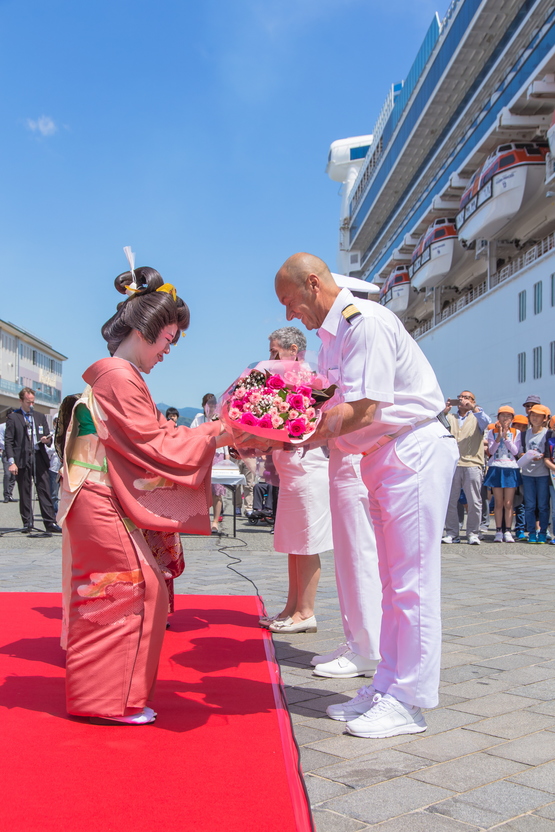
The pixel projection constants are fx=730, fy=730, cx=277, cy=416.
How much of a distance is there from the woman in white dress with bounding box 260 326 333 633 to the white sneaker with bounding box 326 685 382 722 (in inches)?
54.2

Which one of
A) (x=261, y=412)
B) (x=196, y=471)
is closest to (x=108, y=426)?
(x=196, y=471)

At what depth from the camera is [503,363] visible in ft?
87.8

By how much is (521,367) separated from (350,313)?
24.1 metres

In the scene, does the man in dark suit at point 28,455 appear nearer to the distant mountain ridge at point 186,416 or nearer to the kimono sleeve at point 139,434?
the distant mountain ridge at point 186,416

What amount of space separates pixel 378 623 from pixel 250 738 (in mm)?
1053

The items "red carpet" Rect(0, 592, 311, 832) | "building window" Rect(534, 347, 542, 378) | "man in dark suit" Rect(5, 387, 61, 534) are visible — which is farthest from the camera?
"building window" Rect(534, 347, 542, 378)

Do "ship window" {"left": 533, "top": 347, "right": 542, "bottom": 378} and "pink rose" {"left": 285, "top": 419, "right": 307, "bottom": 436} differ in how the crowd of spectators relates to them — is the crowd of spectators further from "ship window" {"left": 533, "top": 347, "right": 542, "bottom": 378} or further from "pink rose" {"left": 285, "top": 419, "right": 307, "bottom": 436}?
"ship window" {"left": 533, "top": 347, "right": 542, "bottom": 378}

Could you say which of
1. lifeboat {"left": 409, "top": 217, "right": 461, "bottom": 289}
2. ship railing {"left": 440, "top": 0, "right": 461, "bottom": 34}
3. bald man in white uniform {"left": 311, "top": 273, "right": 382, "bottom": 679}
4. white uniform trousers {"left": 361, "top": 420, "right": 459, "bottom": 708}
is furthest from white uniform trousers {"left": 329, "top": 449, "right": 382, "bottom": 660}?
ship railing {"left": 440, "top": 0, "right": 461, "bottom": 34}

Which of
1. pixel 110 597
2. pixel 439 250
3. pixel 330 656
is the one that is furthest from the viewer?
pixel 439 250

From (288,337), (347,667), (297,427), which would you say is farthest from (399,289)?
(297,427)

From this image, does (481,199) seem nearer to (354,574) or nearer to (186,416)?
(186,416)

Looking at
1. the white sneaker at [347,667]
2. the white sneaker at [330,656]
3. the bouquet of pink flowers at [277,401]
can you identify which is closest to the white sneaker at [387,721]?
the white sneaker at [347,667]

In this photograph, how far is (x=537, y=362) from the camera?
942 inches

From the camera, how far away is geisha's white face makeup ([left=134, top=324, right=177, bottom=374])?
303 centimetres
